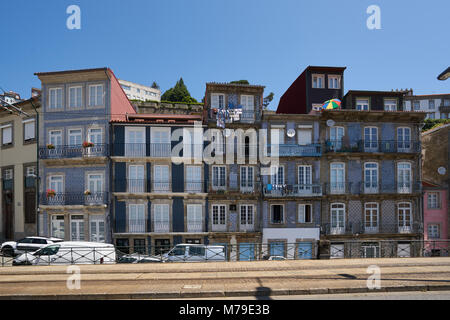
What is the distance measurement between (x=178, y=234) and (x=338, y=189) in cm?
1313

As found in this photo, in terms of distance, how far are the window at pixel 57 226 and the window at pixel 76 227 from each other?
2.72 ft

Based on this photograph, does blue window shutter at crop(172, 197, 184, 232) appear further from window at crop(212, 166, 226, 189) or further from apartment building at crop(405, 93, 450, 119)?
apartment building at crop(405, 93, 450, 119)

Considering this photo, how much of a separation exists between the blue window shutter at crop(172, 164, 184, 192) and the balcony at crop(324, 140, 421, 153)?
38.8ft

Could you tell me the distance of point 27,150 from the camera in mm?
23812

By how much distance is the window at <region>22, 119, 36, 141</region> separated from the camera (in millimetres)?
23484

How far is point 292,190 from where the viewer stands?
22.8m

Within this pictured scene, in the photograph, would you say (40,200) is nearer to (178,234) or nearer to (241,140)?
(178,234)

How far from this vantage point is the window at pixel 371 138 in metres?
23.7

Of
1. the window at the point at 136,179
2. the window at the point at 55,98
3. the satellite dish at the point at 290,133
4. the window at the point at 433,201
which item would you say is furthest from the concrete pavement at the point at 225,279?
the window at the point at 55,98

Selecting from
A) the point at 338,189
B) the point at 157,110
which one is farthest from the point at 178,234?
the point at 157,110

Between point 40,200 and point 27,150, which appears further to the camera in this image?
point 27,150

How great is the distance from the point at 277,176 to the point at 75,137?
16230mm

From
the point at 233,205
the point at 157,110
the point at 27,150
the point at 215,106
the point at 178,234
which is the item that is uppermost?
the point at 157,110
